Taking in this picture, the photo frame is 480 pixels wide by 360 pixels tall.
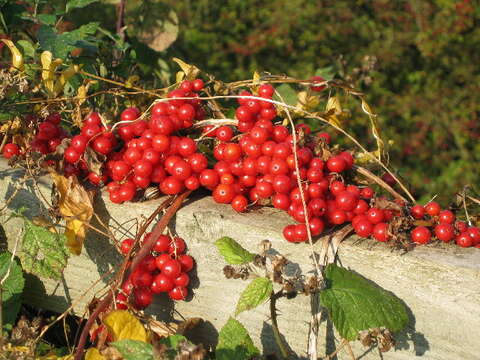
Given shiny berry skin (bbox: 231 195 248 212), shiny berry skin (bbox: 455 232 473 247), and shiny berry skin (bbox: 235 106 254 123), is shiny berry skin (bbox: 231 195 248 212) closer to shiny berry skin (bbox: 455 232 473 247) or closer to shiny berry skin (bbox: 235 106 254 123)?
shiny berry skin (bbox: 235 106 254 123)

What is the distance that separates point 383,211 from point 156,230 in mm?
526

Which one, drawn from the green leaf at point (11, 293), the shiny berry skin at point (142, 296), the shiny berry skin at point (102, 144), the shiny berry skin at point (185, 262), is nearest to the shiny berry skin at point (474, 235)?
the shiny berry skin at point (185, 262)

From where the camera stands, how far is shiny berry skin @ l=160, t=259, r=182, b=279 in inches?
52.3

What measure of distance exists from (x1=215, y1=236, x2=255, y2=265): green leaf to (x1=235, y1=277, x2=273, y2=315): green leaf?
0.17ft

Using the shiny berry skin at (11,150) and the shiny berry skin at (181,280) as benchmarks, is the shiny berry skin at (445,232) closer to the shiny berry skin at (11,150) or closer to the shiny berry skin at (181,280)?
the shiny berry skin at (181,280)

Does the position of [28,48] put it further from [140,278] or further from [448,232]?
[448,232]

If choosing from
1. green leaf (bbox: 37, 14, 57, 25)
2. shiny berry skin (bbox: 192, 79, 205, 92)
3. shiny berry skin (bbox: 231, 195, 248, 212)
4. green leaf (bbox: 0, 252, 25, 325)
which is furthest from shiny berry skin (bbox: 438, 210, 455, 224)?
green leaf (bbox: 37, 14, 57, 25)

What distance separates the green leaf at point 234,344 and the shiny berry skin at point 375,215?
38 centimetres

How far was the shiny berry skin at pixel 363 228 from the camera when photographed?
4.07ft

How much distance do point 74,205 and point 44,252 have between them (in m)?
0.15

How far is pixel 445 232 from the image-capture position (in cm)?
122

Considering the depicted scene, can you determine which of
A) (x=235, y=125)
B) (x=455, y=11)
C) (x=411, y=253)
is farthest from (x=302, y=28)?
(x=411, y=253)

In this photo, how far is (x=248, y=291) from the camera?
117 centimetres

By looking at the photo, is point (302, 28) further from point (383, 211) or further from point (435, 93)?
point (383, 211)
